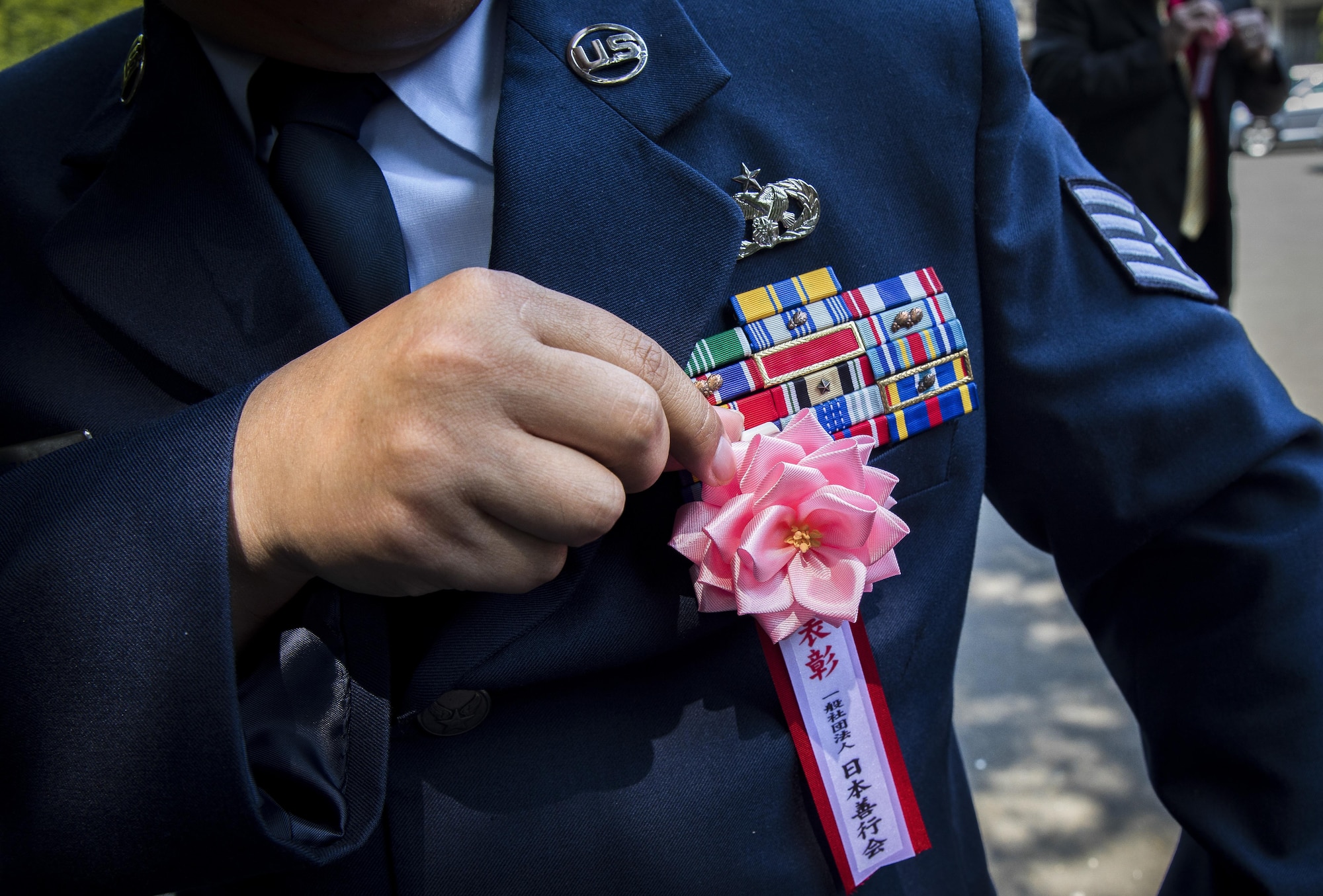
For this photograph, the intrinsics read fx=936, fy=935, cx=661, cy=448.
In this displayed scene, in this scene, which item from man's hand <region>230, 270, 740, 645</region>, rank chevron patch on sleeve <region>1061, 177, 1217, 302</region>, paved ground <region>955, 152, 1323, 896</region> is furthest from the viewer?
paved ground <region>955, 152, 1323, 896</region>

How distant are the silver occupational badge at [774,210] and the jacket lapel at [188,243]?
1.25ft

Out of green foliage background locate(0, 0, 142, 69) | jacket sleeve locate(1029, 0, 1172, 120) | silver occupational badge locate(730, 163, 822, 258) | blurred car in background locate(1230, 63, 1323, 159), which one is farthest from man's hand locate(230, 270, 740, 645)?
blurred car in background locate(1230, 63, 1323, 159)

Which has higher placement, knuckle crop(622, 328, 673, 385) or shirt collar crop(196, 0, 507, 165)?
shirt collar crop(196, 0, 507, 165)

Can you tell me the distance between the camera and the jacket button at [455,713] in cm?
80

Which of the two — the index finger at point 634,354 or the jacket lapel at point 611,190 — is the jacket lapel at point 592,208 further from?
the index finger at point 634,354

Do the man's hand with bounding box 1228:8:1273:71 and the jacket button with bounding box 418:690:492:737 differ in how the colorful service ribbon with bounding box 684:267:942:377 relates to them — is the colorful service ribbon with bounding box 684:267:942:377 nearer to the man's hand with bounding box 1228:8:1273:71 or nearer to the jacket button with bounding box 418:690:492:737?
the jacket button with bounding box 418:690:492:737

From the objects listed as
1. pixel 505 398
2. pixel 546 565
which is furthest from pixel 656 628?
pixel 505 398

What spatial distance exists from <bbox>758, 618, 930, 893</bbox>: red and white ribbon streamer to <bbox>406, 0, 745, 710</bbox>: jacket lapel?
216 mm

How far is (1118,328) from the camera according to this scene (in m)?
0.95

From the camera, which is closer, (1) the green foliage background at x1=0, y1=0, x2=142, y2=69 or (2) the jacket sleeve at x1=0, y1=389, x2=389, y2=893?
(2) the jacket sleeve at x1=0, y1=389, x2=389, y2=893

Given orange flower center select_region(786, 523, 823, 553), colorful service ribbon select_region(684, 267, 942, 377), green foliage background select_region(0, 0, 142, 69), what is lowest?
green foliage background select_region(0, 0, 142, 69)

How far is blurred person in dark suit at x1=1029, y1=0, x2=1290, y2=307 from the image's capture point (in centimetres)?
308

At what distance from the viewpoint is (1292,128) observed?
13141mm

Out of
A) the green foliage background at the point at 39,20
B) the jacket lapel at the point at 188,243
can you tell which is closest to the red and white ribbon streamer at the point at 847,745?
the jacket lapel at the point at 188,243
